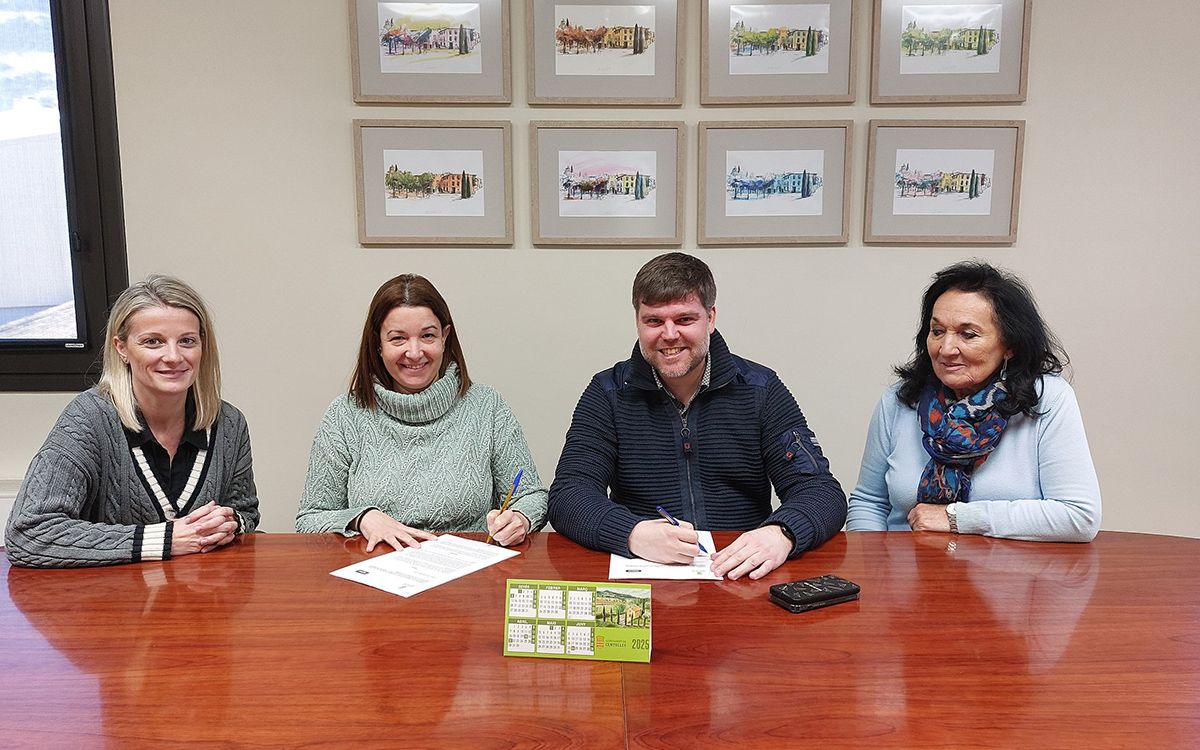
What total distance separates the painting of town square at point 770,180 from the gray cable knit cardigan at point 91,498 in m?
1.77

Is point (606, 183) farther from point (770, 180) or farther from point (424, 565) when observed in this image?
point (424, 565)

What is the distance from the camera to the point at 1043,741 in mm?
955

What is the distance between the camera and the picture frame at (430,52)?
2.58 m

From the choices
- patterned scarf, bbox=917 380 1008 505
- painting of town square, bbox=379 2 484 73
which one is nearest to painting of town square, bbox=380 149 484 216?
painting of town square, bbox=379 2 484 73

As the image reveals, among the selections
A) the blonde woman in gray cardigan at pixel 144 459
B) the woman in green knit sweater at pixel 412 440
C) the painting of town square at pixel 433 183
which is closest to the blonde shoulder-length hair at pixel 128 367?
the blonde woman in gray cardigan at pixel 144 459

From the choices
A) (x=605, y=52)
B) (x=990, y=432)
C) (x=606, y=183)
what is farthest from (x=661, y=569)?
(x=605, y=52)

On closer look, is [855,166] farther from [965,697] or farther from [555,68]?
[965,697]

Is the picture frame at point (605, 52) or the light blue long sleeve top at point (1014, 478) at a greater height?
the picture frame at point (605, 52)

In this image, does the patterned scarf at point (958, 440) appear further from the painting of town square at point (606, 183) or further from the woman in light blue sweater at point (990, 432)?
the painting of town square at point (606, 183)

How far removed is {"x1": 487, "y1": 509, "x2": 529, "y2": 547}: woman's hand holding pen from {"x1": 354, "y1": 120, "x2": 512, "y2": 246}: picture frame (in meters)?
1.25

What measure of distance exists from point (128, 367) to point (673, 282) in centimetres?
126

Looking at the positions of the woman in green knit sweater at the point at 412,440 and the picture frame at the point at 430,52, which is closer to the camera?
the woman in green knit sweater at the point at 412,440

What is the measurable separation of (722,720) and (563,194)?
200cm

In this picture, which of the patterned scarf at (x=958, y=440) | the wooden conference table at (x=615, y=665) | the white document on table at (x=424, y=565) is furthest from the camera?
the patterned scarf at (x=958, y=440)
